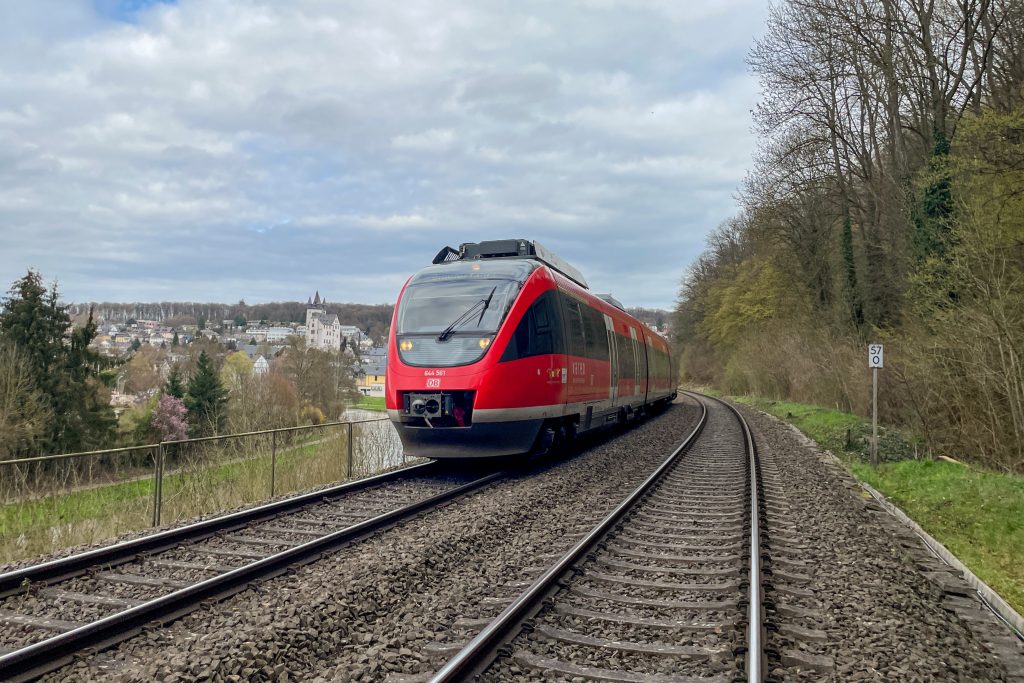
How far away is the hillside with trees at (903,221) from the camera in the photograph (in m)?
13.4

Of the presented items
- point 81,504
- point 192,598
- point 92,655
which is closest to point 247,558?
point 192,598

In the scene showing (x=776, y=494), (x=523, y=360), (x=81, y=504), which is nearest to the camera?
(x=81, y=504)

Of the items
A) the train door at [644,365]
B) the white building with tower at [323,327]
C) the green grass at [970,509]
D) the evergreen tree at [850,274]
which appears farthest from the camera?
the white building with tower at [323,327]

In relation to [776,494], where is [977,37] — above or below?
above

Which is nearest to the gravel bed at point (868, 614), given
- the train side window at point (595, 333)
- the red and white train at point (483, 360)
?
A: the red and white train at point (483, 360)

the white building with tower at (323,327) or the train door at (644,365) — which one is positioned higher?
the white building with tower at (323,327)

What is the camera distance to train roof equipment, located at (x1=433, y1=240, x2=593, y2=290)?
1337 centimetres

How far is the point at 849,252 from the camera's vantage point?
29547 mm

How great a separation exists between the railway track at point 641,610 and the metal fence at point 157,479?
4997 millimetres

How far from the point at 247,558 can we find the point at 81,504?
2639 mm

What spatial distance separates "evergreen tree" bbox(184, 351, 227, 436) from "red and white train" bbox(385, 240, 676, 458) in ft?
128

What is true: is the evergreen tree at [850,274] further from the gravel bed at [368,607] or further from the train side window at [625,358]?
the gravel bed at [368,607]

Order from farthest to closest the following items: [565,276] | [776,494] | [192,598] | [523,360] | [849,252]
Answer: [849,252] < [565,276] < [523,360] < [776,494] < [192,598]

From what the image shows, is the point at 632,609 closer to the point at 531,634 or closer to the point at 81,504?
the point at 531,634
